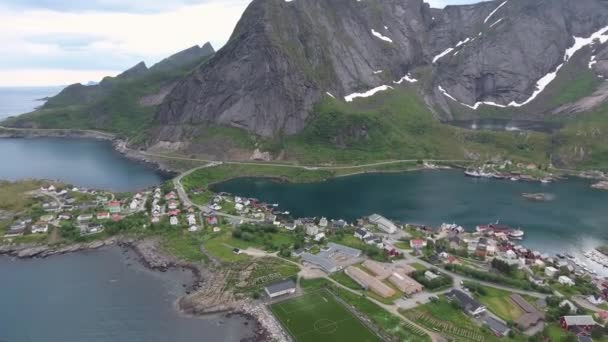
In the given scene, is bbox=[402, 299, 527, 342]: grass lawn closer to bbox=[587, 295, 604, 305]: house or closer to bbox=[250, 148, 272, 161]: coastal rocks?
bbox=[587, 295, 604, 305]: house

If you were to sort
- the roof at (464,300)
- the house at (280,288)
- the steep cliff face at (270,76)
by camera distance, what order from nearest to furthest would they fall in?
the roof at (464,300) → the house at (280,288) → the steep cliff face at (270,76)

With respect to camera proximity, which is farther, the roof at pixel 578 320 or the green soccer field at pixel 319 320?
the green soccer field at pixel 319 320

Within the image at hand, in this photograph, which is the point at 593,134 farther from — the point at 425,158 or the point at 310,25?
the point at 310,25

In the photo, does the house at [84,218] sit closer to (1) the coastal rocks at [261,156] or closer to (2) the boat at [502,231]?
(1) the coastal rocks at [261,156]

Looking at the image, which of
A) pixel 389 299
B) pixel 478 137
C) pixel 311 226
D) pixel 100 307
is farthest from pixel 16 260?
pixel 478 137

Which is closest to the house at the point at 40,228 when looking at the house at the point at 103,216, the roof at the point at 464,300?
the house at the point at 103,216

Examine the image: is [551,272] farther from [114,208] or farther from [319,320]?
[114,208]
